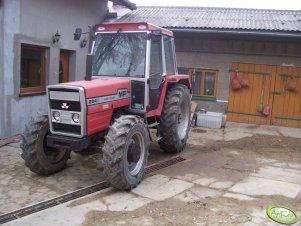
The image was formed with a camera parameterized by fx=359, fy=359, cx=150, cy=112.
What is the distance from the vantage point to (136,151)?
17.0 ft

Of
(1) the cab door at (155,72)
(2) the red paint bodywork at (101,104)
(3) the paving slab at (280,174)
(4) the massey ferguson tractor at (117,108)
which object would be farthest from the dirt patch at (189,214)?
(1) the cab door at (155,72)

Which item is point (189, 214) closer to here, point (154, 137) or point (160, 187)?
point (160, 187)

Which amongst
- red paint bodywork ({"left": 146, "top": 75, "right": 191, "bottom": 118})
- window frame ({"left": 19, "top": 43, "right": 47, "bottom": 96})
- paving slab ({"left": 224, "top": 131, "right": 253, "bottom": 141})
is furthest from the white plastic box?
window frame ({"left": 19, "top": 43, "right": 47, "bottom": 96})

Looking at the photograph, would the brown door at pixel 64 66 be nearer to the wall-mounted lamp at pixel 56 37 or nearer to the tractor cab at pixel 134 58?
the wall-mounted lamp at pixel 56 37

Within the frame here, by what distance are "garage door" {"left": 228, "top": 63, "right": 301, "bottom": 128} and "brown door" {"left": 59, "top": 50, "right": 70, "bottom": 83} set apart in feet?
16.3

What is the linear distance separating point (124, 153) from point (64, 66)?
5689 mm

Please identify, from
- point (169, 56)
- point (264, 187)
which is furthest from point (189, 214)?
point (169, 56)

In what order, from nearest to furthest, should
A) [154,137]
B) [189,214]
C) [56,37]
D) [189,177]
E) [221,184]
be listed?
1. [189,214]
2. [221,184]
3. [189,177]
4. [154,137]
5. [56,37]

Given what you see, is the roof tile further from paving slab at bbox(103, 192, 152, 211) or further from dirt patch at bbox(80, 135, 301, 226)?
paving slab at bbox(103, 192, 152, 211)

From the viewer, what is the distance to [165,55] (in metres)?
6.54

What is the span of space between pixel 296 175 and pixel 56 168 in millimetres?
4002

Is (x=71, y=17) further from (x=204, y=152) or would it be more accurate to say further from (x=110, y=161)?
(x=110, y=161)

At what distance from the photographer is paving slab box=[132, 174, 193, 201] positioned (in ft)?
16.2

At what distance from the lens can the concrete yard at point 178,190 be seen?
13.9 feet
